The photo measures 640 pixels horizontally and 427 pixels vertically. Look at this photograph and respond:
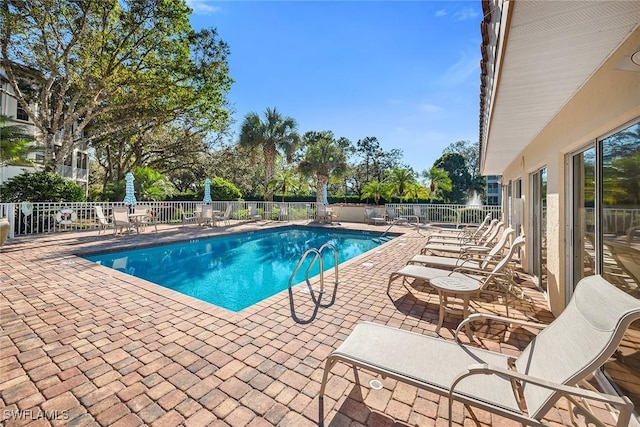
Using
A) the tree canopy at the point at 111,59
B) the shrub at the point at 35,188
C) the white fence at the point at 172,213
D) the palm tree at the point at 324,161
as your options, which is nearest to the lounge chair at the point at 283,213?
the white fence at the point at 172,213

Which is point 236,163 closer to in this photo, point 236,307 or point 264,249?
point 264,249

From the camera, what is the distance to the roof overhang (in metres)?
1.56

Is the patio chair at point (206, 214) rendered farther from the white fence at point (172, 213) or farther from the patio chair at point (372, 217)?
the patio chair at point (372, 217)

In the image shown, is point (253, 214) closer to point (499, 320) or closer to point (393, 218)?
point (393, 218)

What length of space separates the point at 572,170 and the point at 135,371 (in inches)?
202

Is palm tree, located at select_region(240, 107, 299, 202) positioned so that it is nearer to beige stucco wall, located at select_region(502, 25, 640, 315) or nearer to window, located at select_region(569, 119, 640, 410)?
beige stucco wall, located at select_region(502, 25, 640, 315)

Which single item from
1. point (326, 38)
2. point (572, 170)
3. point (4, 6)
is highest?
point (4, 6)

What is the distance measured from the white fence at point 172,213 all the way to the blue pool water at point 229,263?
455 centimetres

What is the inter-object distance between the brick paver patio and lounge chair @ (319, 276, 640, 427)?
388 millimetres

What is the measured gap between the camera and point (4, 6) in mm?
10391

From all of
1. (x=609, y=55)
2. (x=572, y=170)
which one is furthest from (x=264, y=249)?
(x=609, y=55)

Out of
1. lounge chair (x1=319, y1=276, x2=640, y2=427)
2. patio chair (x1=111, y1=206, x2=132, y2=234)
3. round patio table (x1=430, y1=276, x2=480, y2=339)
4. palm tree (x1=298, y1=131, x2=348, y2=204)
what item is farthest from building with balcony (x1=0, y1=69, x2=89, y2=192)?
lounge chair (x1=319, y1=276, x2=640, y2=427)

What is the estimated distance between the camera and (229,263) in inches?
312

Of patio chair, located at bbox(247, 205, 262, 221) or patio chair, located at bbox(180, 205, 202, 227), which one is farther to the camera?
patio chair, located at bbox(247, 205, 262, 221)
